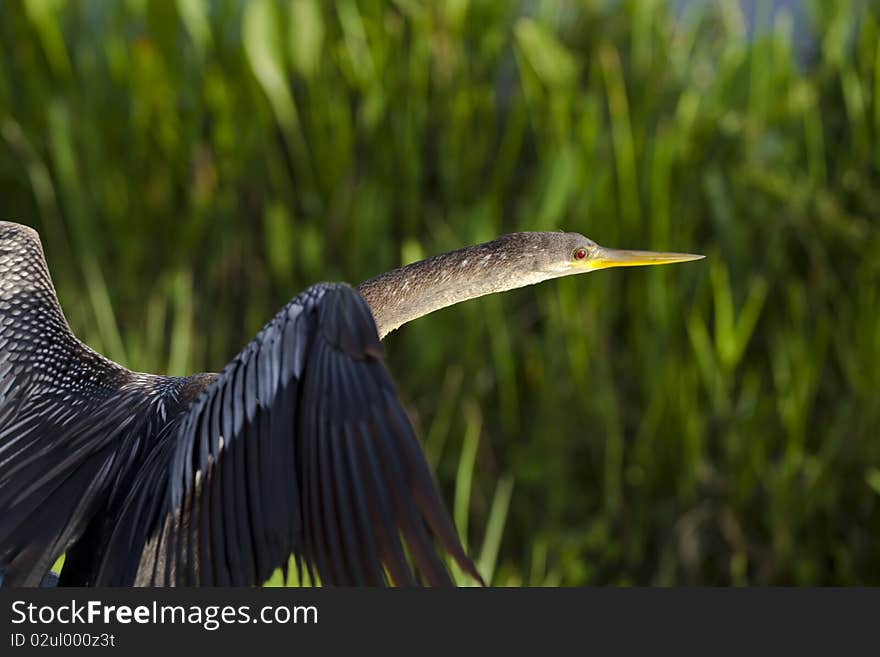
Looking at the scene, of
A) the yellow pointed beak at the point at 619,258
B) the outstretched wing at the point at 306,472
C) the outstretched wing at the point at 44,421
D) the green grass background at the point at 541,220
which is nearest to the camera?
the outstretched wing at the point at 306,472

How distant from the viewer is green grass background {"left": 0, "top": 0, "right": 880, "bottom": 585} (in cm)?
250

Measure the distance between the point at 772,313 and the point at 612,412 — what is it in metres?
0.51

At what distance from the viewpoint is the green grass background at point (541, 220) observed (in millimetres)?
2502

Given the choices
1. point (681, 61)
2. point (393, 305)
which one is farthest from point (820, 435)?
point (393, 305)

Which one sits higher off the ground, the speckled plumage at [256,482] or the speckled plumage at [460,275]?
the speckled plumage at [460,275]

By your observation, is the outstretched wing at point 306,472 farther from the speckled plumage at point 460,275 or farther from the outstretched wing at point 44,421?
the speckled plumage at point 460,275

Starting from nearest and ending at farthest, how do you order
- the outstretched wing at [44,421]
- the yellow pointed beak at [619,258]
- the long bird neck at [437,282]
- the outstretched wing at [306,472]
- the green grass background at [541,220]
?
the outstretched wing at [306,472] → the outstretched wing at [44,421] → the long bird neck at [437,282] → the yellow pointed beak at [619,258] → the green grass background at [541,220]

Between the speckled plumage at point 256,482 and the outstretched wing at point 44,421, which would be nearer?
the speckled plumage at point 256,482

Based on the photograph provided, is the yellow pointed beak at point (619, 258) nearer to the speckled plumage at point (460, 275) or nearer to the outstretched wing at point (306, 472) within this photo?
the speckled plumage at point (460, 275)

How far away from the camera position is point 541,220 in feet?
8.22

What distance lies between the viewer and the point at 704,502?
2504 millimetres

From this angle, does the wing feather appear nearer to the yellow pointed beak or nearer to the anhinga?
the anhinga

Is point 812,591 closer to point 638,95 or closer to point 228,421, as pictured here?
point 228,421

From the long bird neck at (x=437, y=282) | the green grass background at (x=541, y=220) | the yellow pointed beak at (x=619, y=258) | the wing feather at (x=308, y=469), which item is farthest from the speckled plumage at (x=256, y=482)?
the green grass background at (x=541, y=220)
